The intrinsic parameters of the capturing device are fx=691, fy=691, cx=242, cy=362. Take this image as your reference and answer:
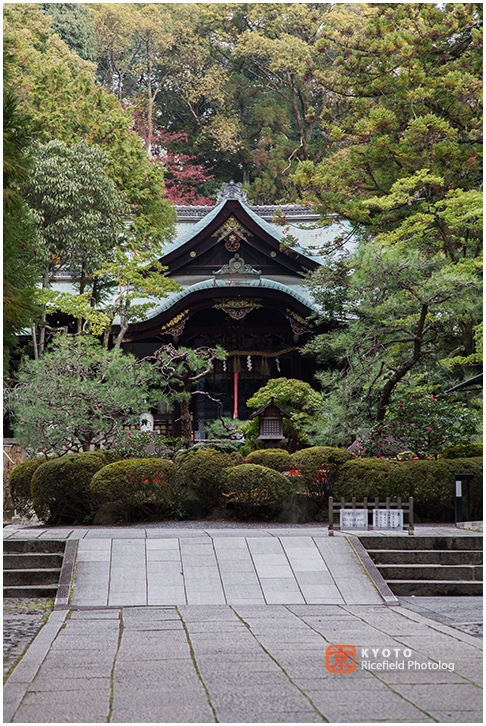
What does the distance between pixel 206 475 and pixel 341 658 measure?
7273mm

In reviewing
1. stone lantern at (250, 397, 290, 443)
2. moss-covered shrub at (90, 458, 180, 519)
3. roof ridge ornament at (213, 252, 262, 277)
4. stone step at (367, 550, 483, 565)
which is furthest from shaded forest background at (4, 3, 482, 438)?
stone step at (367, 550, 483, 565)

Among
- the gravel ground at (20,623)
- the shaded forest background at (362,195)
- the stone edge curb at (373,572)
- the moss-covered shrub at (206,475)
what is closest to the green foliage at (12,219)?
the shaded forest background at (362,195)

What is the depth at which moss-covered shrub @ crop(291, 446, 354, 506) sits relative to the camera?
13164 millimetres

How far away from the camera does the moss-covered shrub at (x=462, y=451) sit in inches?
533

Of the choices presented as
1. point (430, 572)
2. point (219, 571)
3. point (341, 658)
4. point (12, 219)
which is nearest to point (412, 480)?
point (430, 572)

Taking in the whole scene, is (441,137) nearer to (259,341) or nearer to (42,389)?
(259,341)

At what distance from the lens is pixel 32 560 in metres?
9.73

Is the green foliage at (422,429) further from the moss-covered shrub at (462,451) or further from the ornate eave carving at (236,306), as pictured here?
the ornate eave carving at (236,306)

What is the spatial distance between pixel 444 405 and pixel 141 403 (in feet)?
22.0

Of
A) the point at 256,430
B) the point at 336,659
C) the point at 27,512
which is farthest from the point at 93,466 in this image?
the point at 336,659

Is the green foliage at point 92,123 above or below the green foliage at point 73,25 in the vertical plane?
below

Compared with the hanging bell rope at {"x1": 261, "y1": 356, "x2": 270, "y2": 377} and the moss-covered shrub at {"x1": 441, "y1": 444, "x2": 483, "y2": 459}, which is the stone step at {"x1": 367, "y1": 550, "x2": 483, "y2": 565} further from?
the hanging bell rope at {"x1": 261, "y1": 356, "x2": 270, "y2": 377}

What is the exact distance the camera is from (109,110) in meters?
22.6

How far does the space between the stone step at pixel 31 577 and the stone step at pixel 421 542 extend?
4.49 meters
